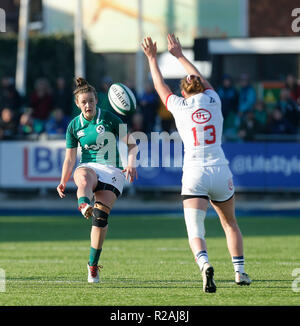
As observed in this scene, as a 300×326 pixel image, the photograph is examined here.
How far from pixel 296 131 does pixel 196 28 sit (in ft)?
44.6

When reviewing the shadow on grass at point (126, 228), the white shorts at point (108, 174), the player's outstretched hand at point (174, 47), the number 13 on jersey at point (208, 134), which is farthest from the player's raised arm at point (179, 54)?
the shadow on grass at point (126, 228)

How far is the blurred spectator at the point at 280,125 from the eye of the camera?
22.3 metres

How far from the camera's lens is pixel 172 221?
19.0 meters

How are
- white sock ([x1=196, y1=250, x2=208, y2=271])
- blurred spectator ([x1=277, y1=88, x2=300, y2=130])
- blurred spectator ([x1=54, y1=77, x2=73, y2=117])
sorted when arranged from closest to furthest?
white sock ([x1=196, y1=250, x2=208, y2=271])
blurred spectator ([x1=277, y1=88, x2=300, y2=130])
blurred spectator ([x1=54, y1=77, x2=73, y2=117])

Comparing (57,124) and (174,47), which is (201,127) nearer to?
(174,47)

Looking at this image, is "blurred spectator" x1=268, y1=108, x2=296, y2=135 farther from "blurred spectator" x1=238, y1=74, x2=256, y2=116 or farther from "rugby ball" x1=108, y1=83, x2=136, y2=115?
"rugby ball" x1=108, y1=83, x2=136, y2=115

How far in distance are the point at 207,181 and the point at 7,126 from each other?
578 inches

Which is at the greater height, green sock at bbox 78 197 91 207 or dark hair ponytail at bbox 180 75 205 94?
dark hair ponytail at bbox 180 75 205 94

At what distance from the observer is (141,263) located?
39.7ft

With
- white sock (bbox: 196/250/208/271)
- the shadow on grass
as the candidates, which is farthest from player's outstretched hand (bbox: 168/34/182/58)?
the shadow on grass

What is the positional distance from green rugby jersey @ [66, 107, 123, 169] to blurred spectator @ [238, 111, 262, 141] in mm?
12326

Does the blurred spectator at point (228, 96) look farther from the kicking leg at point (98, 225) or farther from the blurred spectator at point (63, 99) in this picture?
the kicking leg at point (98, 225)

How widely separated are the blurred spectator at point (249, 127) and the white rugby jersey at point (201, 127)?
13.2m

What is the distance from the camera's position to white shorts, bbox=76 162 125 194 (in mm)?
10102
